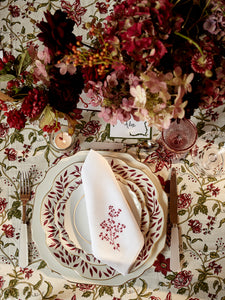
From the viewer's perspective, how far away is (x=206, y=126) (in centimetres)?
102

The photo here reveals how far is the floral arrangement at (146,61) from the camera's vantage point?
1.92ft

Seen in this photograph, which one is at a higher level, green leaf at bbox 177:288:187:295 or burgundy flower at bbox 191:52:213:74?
burgundy flower at bbox 191:52:213:74

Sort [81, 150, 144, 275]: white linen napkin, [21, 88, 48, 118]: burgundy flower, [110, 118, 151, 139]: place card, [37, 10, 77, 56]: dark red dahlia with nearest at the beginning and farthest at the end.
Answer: [37, 10, 77, 56]: dark red dahlia
[21, 88, 48, 118]: burgundy flower
[81, 150, 144, 275]: white linen napkin
[110, 118, 151, 139]: place card

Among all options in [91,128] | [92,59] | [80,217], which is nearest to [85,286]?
[80,217]

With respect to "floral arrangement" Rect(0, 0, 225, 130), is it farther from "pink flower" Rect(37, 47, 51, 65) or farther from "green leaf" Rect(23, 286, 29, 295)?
"green leaf" Rect(23, 286, 29, 295)

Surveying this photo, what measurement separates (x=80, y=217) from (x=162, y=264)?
343mm

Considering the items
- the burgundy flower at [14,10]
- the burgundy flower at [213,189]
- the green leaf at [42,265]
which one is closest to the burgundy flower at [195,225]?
the burgundy flower at [213,189]

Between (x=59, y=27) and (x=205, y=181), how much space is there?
0.71 metres

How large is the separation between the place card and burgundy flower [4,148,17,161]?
0.40 metres

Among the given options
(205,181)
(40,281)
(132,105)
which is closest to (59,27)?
(132,105)

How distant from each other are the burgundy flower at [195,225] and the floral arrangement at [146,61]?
48 centimetres

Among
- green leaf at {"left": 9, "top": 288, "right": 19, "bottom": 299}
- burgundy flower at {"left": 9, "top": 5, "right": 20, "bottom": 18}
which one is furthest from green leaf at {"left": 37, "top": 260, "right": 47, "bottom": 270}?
burgundy flower at {"left": 9, "top": 5, "right": 20, "bottom": 18}

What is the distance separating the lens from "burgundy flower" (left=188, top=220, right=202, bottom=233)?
1010 millimetres

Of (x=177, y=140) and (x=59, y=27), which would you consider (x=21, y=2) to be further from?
(x=177, y=140)
